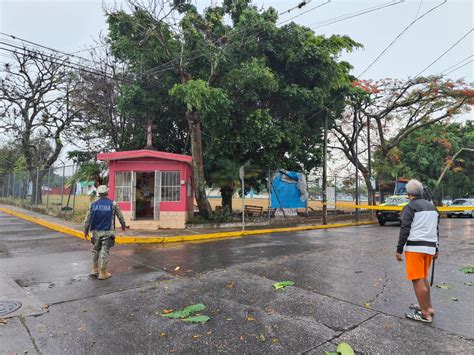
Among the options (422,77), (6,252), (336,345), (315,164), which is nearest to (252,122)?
(315,164)

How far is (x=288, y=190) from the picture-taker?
18.3 metres

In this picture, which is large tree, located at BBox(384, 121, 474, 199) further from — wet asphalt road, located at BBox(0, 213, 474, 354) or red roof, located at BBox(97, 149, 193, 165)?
wet asphalt road, located at BBox(0, 213, 474, 354)

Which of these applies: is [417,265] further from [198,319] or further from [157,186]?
[157,186]

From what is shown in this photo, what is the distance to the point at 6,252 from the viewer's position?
27.8 feet

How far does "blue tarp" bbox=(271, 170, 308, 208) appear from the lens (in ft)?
58.1

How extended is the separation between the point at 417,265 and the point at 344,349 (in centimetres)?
166

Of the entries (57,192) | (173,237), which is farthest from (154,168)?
(57,192)

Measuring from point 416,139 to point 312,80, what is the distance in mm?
17319

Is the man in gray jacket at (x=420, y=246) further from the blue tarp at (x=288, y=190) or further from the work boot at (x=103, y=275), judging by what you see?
the blue tarp at (x=288, y=190)

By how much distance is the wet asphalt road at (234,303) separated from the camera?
11.5ft

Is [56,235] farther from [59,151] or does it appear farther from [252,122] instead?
[59,151]

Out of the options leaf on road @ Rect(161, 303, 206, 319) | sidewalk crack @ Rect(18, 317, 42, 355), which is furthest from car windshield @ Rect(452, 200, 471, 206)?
sidewalk crack @ Rect(18, 317, 42, 355)

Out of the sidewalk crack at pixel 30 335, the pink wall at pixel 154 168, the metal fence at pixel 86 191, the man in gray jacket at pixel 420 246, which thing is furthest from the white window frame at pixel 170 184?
the man in gray jacket at pixel 420 246

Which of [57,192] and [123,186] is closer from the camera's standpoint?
[123,186]
